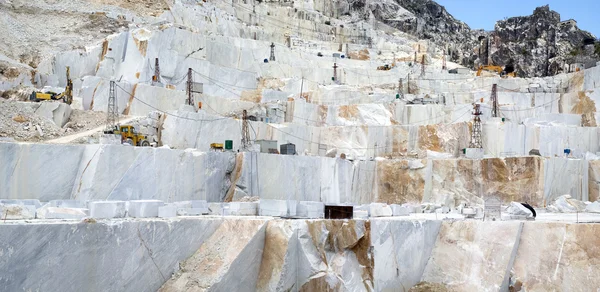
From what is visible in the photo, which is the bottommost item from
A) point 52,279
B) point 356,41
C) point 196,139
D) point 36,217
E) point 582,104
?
point 52,279

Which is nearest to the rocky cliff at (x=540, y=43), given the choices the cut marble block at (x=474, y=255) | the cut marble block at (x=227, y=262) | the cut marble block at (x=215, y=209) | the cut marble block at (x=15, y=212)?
the cut marble block at (x=474, y=255)

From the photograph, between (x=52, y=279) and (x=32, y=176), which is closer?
(x=52, y=279)

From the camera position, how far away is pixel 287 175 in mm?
30297

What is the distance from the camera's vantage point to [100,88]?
3550 cm

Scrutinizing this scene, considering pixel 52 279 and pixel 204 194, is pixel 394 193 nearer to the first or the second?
pixel 204 194

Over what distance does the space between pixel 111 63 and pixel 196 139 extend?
1199cm

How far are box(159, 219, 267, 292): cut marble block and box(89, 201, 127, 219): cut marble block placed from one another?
2.38 metres

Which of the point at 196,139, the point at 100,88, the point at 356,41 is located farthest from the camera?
the point at 356,41

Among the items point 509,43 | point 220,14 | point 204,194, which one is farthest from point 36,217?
point 509,43

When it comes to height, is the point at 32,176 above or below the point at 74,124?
below

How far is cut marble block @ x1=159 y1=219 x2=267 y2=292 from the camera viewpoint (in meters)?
18.0

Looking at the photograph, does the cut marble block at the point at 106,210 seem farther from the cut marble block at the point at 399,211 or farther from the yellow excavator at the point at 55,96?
the yellow excavator at the point at 55,96

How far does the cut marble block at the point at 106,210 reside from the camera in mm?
17688

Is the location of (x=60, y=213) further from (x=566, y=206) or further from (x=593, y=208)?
(x=593, y=208)
